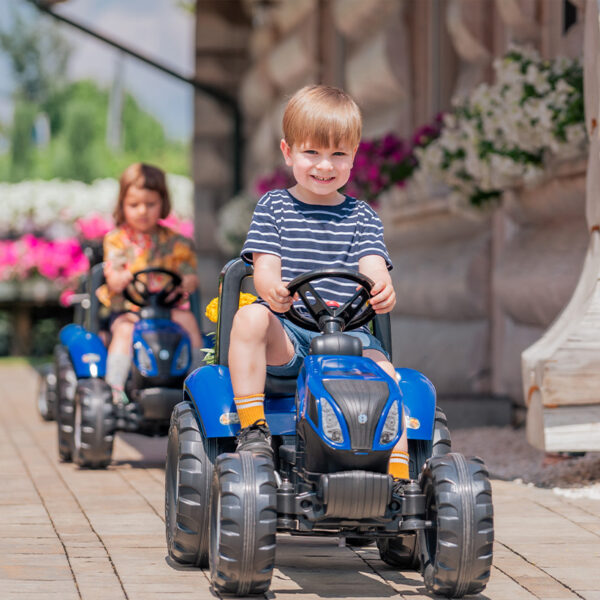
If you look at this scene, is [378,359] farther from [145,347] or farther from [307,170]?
[145,347]

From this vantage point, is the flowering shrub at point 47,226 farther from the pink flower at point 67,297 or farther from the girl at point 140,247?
the girl at point 140,247

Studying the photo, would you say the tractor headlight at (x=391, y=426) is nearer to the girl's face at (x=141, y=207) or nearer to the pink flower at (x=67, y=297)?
the girl's face at (x=141, y=207)

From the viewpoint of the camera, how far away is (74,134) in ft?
173

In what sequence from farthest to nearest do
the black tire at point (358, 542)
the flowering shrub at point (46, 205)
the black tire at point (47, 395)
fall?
1. the flowering shrub at point (46, 205)
2. the black tire at point (47, 395)
3. the black tire at point (358, 542)

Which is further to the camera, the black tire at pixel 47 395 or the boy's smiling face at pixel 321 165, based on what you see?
the black tire at pixel 47 395

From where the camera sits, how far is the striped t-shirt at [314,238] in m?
4.29

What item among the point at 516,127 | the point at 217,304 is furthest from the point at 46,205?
the point at 217,304

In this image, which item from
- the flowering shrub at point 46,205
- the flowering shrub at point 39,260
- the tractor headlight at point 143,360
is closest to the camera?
the tractor headlight at point 143,360

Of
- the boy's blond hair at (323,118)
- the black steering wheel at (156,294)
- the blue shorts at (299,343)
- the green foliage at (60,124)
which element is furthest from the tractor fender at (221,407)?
the green foliage at (60,124)

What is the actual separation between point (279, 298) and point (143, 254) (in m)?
A: 3.36

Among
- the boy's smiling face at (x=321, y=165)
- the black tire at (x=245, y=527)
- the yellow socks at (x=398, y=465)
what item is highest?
the boy's smiling face at (x=321, y=165)

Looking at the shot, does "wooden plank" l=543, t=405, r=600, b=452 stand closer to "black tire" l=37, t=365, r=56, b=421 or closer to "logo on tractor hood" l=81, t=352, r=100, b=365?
"logo on tractor hood" l=81, t=352, r=100, b=365

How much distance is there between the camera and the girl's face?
24.0 ft

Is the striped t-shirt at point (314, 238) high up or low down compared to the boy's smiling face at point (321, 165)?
down
